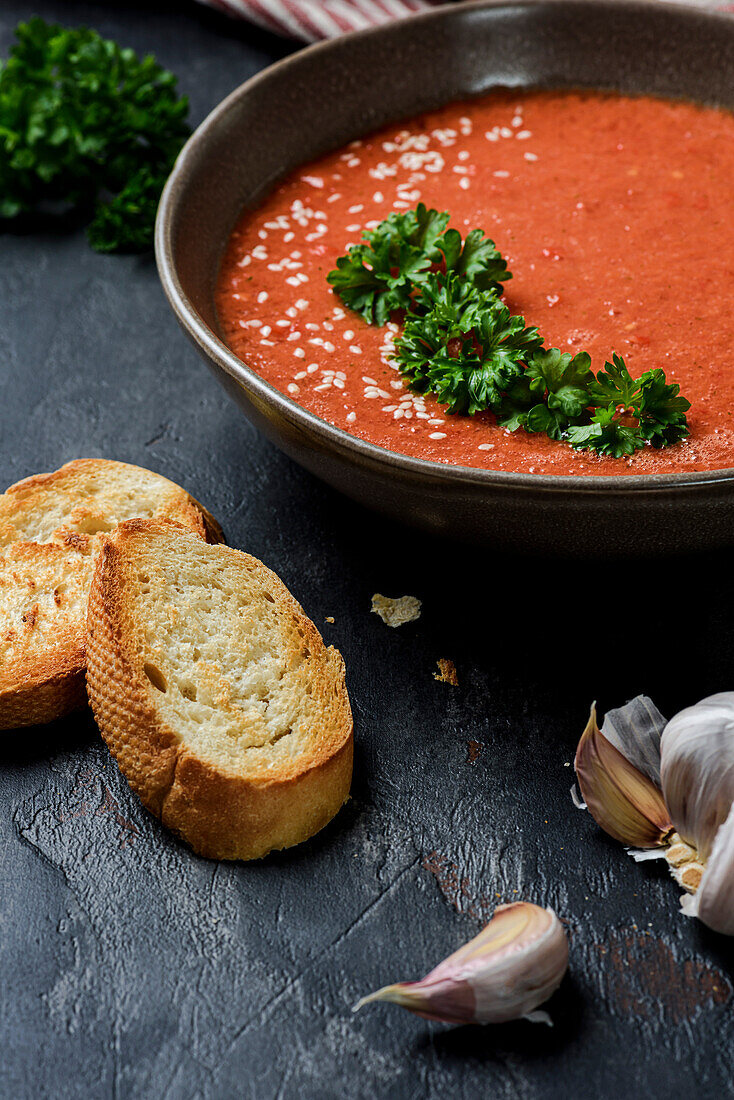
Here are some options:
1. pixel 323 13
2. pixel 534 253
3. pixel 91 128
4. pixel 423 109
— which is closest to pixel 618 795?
pixel 534 253

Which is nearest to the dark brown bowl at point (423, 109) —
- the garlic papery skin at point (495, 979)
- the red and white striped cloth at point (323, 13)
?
the red and white striped cloth at point (323, 13)

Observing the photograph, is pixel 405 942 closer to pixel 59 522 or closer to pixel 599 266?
pixel 59 522

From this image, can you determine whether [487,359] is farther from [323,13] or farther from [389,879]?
[323,13]

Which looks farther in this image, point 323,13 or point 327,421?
point 323,13

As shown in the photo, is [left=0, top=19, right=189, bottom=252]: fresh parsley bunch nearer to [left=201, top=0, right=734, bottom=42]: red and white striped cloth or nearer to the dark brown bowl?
the dark brown bowl

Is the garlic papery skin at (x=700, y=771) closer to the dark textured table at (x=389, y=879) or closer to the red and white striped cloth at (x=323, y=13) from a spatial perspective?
the dark textured table at (x=389, y=879)

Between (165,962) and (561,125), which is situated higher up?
(561,125)

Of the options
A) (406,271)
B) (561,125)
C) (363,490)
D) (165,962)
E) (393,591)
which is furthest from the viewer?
(561,125)

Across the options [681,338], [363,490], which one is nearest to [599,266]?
[681,338]
